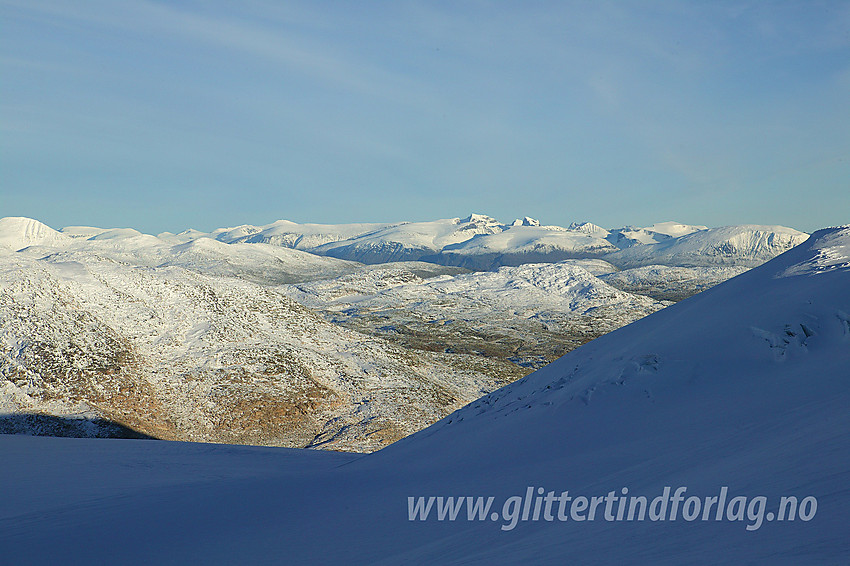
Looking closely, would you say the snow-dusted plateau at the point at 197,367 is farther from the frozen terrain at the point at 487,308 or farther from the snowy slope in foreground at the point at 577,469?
the frozen terrain at the point at 487,308

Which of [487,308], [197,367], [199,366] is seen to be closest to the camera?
[197,367]

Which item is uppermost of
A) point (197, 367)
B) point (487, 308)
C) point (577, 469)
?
point (487, 308)

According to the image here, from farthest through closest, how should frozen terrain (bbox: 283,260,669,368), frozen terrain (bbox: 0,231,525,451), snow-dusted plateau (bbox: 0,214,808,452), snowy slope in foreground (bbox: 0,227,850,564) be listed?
1. frozen terrain (bbox: 283,260,669,368)
2. frozen terrain (bbox: 0,231,525,451)
3. snow-dusted plateau (bbox: 0,214,808,452)
4. snowy slope in foreground (bbox: 0,227,850,564)

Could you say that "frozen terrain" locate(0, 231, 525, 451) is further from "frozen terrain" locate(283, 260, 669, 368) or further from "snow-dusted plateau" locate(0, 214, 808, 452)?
"frozen terrain" locate(283, 260, 669, 368)

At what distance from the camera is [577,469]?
974cm

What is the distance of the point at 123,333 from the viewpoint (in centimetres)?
3612

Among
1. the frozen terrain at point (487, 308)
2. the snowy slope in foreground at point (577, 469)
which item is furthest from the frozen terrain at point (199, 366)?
the frozen terrain at point (487, 308)

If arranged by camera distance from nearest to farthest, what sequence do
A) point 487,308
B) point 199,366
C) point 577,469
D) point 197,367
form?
point 577,469 < point 197,367 < point 199,366 < point 487,308

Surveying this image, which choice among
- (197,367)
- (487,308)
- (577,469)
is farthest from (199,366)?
(487,308)

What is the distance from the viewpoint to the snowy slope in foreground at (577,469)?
235 inches

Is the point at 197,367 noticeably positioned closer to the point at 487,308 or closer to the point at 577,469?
the point at 577,469

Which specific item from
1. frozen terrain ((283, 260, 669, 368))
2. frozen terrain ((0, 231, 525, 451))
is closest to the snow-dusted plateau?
frozen terrain ((0, 231, 525, 451))

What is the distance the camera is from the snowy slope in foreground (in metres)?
5.96

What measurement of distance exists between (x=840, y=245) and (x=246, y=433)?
27.6m
